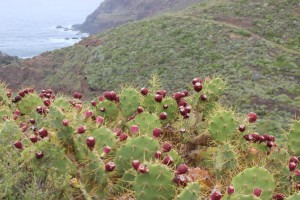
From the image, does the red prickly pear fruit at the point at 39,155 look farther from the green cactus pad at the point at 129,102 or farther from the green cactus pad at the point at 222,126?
the green cactus pad at the point at 222,126

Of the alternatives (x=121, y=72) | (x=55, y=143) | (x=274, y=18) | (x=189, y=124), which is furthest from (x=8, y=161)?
(x=274, y=18)

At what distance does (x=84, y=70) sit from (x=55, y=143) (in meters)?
32.9

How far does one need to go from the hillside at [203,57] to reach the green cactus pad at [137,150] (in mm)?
15196

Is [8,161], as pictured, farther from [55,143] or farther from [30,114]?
[30,114]

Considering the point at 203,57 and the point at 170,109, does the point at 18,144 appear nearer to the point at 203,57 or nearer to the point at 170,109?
the point at 170,109

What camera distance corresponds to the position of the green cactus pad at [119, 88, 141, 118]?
19.0 feet

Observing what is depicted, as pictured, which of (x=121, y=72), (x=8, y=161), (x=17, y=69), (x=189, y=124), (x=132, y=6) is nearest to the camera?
(x=8, y=161)

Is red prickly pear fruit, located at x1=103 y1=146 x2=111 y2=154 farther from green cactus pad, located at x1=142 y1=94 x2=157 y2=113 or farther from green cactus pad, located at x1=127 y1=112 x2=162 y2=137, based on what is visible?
A: green cactus pad, located at x1=142 y1=94 x2=157 y2=113

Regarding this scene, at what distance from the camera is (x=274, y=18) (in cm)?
3512

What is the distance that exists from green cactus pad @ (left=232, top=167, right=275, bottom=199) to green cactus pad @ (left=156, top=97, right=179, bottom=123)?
6.68ft

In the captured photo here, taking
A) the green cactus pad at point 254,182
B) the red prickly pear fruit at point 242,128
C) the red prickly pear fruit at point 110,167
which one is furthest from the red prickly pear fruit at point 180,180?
the red prickly pear fruit at point 242,128

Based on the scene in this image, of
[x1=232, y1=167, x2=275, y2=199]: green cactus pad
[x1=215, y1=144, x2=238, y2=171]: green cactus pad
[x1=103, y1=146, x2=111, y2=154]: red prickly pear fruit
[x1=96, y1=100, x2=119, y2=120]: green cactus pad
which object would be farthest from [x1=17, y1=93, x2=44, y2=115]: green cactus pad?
[x1=232, y1=167, x2=275, y2=199]: green cactus pad

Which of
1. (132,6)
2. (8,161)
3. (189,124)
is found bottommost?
(132,6)

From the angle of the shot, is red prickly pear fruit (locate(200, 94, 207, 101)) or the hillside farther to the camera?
the hillside
